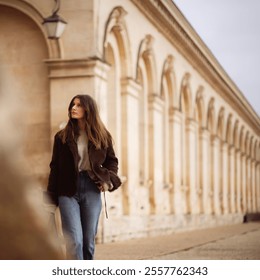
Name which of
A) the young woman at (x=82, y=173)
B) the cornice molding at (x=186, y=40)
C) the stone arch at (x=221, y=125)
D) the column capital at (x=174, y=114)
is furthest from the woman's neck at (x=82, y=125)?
the stone arch at (x=221, y=125)

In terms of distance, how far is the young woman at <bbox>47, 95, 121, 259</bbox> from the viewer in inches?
176

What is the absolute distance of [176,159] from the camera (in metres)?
19.7

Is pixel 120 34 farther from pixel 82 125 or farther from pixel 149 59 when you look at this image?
pixel 82 125

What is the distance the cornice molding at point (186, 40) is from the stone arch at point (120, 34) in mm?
783

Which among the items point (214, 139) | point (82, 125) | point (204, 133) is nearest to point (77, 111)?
point (82, 125)

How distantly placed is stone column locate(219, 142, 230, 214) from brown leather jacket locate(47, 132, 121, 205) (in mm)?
17829

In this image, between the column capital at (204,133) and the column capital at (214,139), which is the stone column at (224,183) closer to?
the column capital at (214,139)

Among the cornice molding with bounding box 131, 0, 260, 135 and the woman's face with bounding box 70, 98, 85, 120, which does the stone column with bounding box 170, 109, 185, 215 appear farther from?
the woman's face with bounding box 70, 98, 85, 120

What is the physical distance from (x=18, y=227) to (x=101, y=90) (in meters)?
11.1

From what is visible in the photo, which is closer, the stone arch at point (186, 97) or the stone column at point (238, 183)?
the stone arch at point (186, 97)

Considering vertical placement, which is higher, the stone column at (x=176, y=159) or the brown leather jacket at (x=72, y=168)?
the stone column at (x=176, y=159)

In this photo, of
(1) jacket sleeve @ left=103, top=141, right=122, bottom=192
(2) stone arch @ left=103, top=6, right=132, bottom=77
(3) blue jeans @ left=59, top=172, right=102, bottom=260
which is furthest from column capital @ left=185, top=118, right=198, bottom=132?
(3) blue jeans @ left=59, top=172, right=102, bottom=260

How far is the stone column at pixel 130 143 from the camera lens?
14523mm
